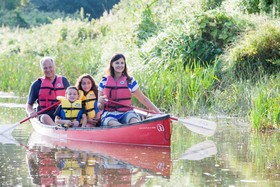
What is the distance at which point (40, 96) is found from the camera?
Result: 12.5m

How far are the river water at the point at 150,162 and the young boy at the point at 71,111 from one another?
35cm

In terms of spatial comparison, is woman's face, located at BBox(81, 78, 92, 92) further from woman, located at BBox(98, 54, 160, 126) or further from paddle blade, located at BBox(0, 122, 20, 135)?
paddle blade, located at BBox(0, 122, 20, 135)

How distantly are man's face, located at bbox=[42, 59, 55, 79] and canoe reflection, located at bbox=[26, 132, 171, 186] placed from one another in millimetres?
1163

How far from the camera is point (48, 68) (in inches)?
488

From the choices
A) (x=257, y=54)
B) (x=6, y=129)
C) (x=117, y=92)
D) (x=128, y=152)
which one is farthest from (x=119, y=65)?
(x=257, y=54)

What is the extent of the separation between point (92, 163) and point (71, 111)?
2534 mm

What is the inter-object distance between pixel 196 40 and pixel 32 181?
934 cm

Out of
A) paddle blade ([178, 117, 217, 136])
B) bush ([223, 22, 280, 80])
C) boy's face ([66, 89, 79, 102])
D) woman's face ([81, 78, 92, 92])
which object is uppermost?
bush ([223, 22, 280, 80])

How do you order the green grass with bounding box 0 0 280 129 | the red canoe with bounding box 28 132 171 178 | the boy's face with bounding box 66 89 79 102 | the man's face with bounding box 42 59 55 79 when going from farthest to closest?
Result: the green grass with bounding box 0 0 280 129 < the man's face with bounding box 42 59 55 79 < the boy's face with bounding box 66 89 79 102 < the red canoe with bounding box 28 132 171 178

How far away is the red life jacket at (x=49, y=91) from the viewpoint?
40.9 feet

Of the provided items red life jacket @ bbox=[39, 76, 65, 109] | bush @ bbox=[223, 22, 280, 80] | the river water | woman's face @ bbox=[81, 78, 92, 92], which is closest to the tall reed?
bush @ bbox=[223, 22, 280, 80]

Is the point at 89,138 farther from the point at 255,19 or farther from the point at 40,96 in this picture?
the point at 255,19

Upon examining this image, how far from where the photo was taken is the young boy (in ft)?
38.8

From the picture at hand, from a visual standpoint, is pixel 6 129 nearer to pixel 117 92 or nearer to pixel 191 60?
→ pixel 117 92
